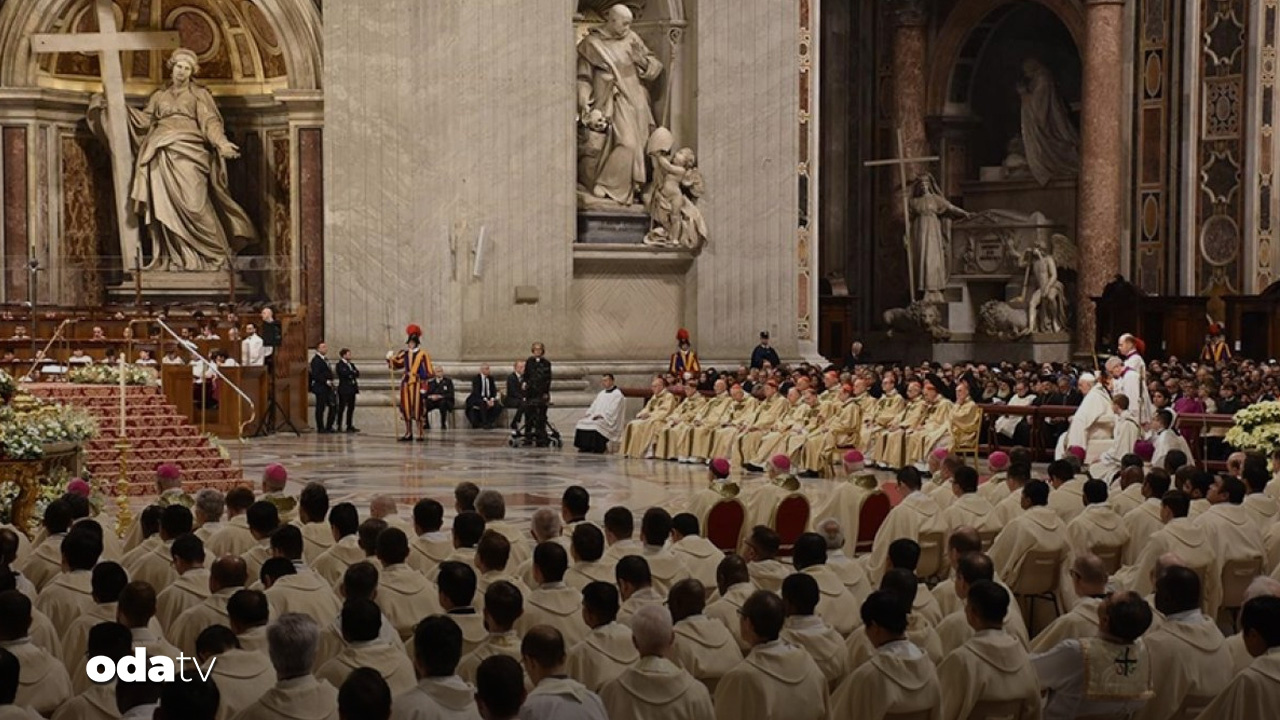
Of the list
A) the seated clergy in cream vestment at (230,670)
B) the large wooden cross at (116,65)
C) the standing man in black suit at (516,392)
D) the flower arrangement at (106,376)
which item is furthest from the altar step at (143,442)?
the seated clergy in cream vestment at (230,670)

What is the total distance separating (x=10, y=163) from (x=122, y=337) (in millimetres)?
4026

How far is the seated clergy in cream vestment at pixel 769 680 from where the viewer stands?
6562 mm

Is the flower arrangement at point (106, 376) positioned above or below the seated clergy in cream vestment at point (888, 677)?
above

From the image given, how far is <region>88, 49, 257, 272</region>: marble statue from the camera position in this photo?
82.5 ft

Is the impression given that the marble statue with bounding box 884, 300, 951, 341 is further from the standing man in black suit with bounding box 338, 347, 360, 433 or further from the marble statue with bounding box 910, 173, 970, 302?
the standing man in black suit with bounding box 338, 347, 360, 433

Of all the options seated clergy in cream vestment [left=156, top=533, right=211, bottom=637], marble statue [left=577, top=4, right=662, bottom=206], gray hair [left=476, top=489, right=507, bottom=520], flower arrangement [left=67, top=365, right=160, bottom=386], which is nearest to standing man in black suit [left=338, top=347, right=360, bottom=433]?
marble statue [left=577, top=4, right=662, bottom=206]

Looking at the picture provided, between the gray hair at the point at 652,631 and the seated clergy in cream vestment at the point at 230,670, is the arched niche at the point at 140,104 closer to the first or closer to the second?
the seated clergy in cream vestment at the point at 230,670

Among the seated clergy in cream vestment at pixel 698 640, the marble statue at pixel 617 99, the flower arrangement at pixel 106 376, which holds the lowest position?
the seated clergy in cream vestment at pixel 698 640

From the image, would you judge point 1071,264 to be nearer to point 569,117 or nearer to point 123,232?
point 569,117

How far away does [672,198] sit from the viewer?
2516cm

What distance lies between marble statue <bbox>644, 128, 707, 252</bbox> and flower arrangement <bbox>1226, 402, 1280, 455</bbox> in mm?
11189

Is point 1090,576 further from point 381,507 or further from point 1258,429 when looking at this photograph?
point 1258,429

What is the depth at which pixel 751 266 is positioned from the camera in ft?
85.0

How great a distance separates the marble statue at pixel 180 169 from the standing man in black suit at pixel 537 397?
5.20 metres
